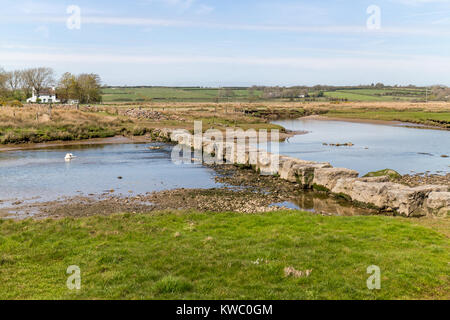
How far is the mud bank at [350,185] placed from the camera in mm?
16594

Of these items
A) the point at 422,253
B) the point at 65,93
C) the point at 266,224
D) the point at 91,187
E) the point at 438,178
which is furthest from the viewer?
the point at 65,93

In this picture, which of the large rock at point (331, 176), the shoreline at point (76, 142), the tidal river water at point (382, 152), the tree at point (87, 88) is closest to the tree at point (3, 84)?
the tree at point (87, 88)

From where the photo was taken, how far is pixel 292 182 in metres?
24.8

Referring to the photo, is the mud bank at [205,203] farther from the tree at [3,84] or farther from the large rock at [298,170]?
the tree at [3,84]

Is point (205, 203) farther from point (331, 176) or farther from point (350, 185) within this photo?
point (331, 176)

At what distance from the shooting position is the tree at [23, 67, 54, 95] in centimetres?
10956

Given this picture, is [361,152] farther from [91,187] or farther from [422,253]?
[422,253]

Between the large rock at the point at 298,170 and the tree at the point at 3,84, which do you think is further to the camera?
the tree at the point at 3,84

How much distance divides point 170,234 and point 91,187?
1325cm

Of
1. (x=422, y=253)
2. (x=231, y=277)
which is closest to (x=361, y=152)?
(x=422, y=253)

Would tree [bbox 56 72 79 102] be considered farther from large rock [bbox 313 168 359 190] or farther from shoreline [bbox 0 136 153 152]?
large rock [bbox 313 168 359 190]

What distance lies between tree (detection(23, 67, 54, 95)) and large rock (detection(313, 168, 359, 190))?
109 meters

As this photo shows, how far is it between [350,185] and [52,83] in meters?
115

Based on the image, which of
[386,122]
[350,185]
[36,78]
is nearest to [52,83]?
[36,78]
